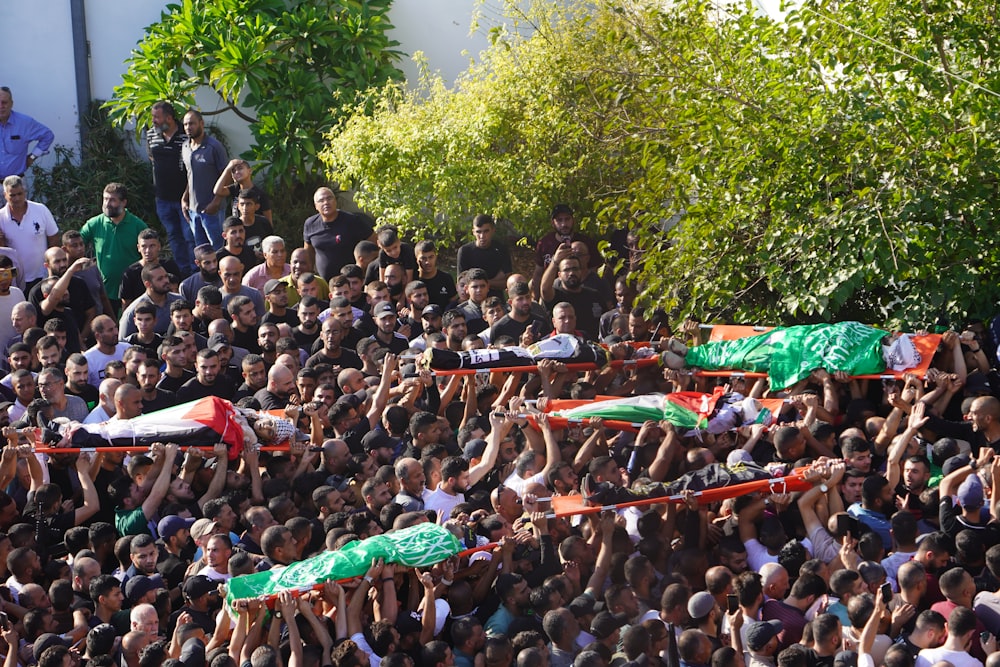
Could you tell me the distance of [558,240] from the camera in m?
14.6

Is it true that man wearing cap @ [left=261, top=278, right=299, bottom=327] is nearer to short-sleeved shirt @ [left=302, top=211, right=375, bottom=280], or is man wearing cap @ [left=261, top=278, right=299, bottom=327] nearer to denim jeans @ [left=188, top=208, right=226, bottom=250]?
short-sleeved shirt @ [left=302, top=211, right=375, bottom=280]

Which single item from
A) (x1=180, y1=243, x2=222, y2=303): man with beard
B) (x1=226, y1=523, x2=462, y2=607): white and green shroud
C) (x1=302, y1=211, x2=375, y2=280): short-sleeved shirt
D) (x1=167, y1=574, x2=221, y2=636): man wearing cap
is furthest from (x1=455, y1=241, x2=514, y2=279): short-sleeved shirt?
(x1=167, y1=574, x2=221, y2=636): man wearing cap

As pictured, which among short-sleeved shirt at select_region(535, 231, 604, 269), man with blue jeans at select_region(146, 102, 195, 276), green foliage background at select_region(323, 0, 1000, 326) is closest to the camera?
green foliage background at select_region(323, 0, 1000, 326)

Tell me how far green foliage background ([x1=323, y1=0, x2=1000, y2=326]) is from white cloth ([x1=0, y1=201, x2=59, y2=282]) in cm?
343

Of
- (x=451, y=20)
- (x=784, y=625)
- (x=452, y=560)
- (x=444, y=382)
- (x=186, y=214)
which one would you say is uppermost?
(x=451, y=20)

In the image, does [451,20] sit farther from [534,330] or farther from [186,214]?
[534,330]

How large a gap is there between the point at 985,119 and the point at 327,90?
7.16 meters

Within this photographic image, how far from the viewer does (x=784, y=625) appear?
31.0 ft

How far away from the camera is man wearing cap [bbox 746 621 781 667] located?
9.19 meters

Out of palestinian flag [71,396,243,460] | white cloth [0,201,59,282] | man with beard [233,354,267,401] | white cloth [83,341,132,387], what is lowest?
palestinian flag [71,396,243,460]

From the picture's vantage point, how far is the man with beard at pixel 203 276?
1434cm

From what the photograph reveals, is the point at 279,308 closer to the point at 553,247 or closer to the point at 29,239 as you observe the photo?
the point at 553,247

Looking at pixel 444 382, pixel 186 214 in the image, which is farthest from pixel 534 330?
pixel 186 214

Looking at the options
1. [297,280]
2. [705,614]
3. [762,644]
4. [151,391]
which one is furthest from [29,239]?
[762,644]
